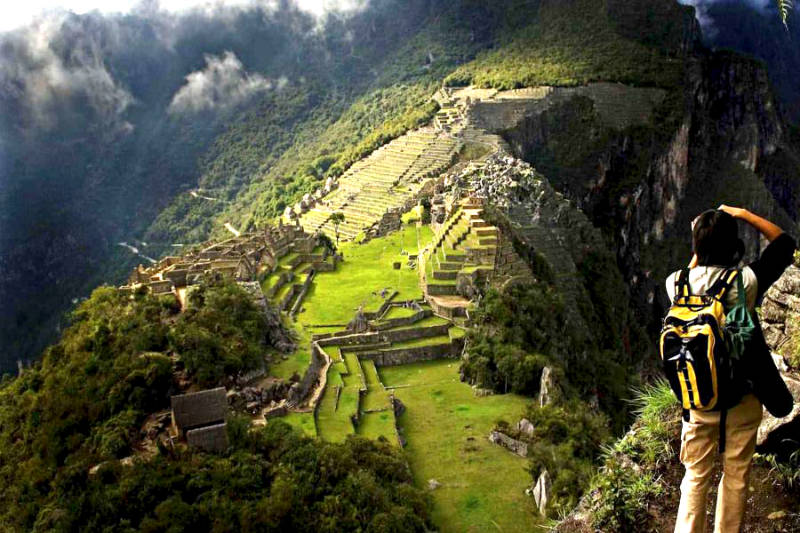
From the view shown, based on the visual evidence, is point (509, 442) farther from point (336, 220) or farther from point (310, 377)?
point (336, 220)

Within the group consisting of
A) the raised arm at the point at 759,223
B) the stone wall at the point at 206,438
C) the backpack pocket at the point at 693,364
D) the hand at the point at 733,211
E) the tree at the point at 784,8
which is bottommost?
the stone wall at the point at 206,438

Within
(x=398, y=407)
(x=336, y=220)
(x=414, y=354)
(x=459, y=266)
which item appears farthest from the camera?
(x=336, y=220)

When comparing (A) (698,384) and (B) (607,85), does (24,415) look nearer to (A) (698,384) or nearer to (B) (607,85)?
(A) (698,384)

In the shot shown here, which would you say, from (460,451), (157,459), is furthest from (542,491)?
(157,459)

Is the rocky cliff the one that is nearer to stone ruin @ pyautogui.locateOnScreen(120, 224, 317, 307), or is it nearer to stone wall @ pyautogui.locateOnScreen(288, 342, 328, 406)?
stone ruin @ pyautogui.locateOnScreen(120, 224, 317, 307)

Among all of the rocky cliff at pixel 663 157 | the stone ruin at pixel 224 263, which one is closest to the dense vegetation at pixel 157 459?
the stone ruin at pixel 224 263

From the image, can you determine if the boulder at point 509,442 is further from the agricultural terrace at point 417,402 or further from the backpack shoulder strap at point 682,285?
the backpack shoulder strap at point 682,285

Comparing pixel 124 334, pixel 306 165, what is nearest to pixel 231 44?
pixel 306 165
